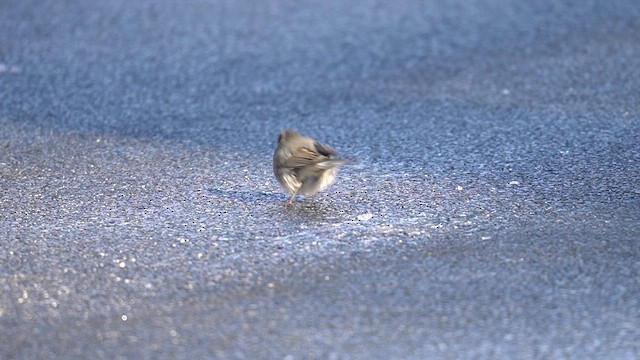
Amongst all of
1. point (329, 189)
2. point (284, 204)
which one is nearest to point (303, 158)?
point (284, 204)

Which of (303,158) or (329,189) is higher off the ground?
(303,158)

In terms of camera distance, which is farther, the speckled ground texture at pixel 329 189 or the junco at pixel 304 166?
the junco at pixel 304 166

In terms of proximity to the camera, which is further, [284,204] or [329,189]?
[329,189]

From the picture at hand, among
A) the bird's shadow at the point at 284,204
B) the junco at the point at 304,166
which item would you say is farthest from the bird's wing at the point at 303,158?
the bird's shadow at the point at 284,204

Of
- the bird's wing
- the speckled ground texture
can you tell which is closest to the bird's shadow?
the speckled ground texture

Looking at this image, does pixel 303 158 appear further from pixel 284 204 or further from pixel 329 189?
pixel 329 189

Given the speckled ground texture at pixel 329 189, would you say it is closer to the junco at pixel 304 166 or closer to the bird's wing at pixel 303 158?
the junco at pixel 304 166
